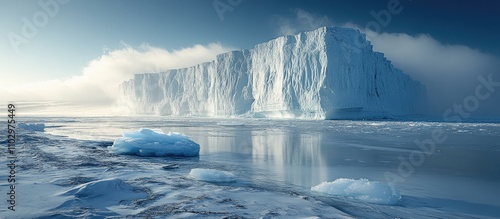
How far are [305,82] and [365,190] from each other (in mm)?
34861

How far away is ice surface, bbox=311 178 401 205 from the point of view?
4.61 meters

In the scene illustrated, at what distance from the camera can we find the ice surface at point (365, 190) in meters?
4.61

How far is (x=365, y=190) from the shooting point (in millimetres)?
4801

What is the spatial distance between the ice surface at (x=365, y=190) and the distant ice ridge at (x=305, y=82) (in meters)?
33.0

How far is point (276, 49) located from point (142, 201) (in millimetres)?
41224

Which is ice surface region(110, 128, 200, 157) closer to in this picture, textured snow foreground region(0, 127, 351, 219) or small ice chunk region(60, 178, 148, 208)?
textured snow foreground region(0, 127, 351, 219)

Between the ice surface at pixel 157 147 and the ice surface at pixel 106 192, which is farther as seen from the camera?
the ice surface at pixel 157 147

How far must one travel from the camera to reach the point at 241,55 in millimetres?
52562

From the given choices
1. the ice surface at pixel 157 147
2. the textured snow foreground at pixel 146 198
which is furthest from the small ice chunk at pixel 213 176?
the ice surface at pixel 157 147

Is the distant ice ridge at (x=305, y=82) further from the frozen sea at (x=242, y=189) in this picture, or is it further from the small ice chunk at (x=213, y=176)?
the small ice chunk at (x=213, y=176)

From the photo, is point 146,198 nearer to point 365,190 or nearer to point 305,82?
point 365,190

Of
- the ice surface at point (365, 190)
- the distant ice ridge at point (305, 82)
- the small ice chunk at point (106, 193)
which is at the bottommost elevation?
the ice surface at point (365, 190)

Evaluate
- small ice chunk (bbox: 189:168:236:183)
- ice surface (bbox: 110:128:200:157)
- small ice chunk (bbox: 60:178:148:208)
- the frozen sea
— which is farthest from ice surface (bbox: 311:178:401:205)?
ice surface (bbox: 110:128:200:157)

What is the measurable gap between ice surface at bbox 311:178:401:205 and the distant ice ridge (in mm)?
32956
